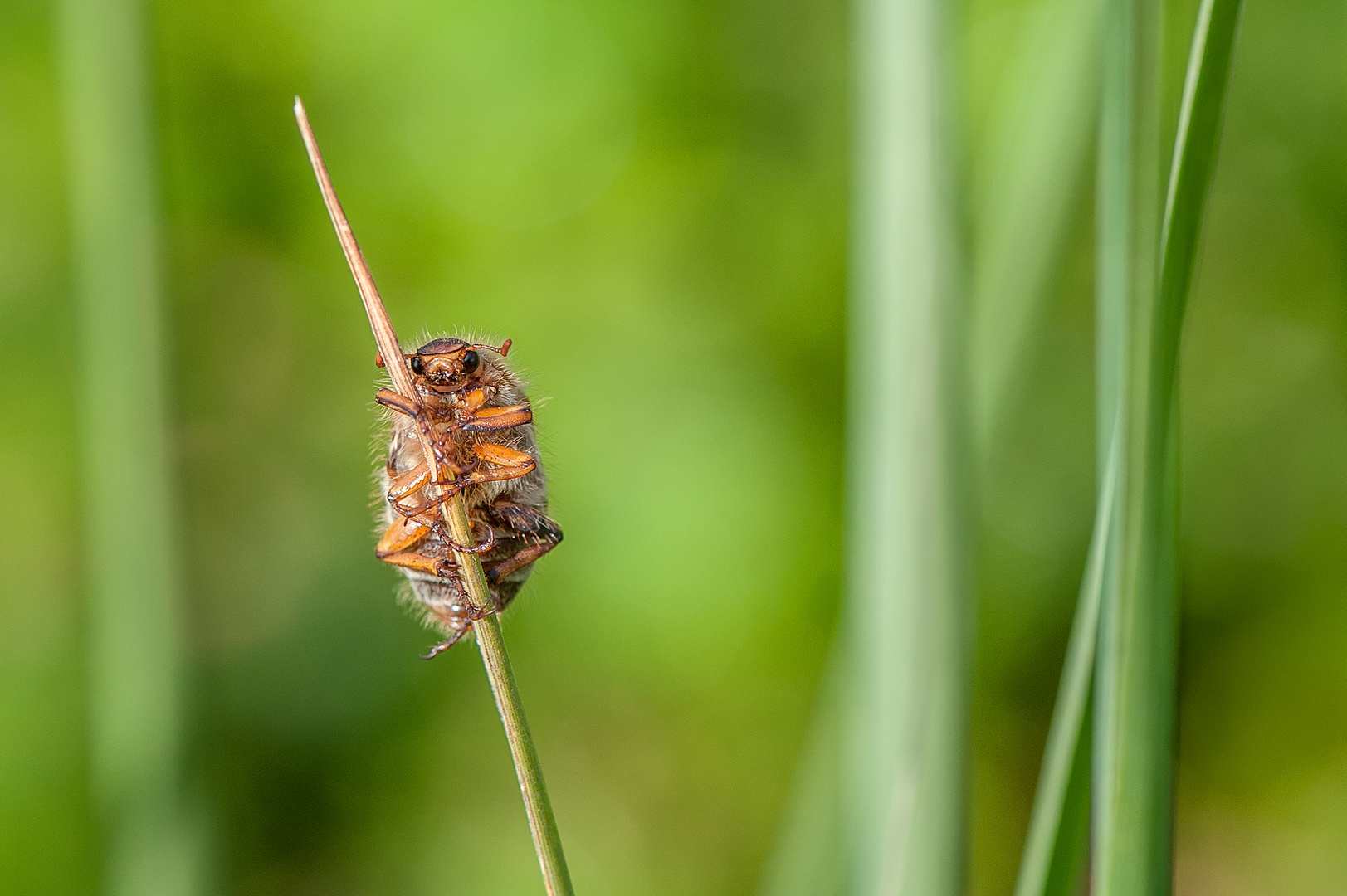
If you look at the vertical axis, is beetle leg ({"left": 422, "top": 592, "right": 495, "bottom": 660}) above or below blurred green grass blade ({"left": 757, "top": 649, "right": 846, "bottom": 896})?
above

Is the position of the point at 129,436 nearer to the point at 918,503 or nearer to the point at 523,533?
the point at 523,533

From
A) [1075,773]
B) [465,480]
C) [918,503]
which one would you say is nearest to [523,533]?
[465,480]

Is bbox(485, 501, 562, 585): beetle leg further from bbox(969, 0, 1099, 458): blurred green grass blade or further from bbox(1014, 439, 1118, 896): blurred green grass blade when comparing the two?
bbox(1014, 439, 1118, 896): blurred green grass blade

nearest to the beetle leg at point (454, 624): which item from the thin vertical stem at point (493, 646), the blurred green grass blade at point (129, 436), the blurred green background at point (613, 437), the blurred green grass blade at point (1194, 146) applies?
the thin vertical stem at point (493, 646)

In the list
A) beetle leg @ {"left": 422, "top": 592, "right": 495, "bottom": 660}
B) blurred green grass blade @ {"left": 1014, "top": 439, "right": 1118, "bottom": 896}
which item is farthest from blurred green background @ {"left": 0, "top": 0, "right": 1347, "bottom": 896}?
blurred green grass blade @ {"left": 1014, "top": 439, "right": 1118, "bottom": 896}

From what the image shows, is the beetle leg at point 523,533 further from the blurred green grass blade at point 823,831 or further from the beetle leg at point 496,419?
the blurred green grass blade at point 823,831

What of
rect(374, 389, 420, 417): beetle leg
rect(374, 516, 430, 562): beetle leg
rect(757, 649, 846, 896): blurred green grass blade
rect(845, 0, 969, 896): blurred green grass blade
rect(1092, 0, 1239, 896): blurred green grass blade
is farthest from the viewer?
rect(374, 516, 430, 562): beetle leg

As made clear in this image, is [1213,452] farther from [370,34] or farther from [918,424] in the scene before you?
[370,34]
